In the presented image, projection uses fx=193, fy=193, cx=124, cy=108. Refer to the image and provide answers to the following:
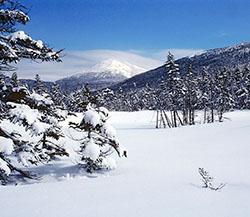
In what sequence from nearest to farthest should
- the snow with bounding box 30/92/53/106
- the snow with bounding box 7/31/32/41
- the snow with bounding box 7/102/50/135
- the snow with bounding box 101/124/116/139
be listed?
the snow with bounding box 7/102/50/135
the snow with bounding box 7/31/32/41
the snow with bounding box 30/92/53/106
the snow with bounding box 101/124/116/139

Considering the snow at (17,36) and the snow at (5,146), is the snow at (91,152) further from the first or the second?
the snow at (17,36)

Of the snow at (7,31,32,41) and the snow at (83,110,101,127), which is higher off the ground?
the snow at (7,31,32,41)

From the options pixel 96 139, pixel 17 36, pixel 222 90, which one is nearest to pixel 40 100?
pixel 17 36

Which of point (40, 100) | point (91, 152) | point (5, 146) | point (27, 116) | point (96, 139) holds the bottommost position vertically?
point (91, 152)

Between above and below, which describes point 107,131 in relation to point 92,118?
below

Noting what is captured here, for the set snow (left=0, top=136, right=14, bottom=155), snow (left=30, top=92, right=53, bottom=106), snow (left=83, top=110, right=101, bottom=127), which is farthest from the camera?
snow (left=83, top=110, right=101, bottom=127)

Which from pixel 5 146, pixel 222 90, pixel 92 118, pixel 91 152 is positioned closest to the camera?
pixel 5 146

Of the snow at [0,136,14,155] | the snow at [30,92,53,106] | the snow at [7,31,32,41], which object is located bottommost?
the snow at [0,136,14,155]

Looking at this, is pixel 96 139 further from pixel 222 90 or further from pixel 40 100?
pixel 222 90

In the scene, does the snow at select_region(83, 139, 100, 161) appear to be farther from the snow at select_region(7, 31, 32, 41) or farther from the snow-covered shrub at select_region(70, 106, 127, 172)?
the snow at select_region(7, 31, 32, 41)

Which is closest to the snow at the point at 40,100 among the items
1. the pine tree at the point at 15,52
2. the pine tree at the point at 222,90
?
the pine tree at the point at 15,52

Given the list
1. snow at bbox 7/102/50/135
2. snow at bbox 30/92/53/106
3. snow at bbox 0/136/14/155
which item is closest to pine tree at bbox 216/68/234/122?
snow at bbox 30/92/53/106

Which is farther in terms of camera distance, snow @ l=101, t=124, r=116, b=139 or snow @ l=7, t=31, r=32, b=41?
snow @ l=101, t=124, r=116, b=139

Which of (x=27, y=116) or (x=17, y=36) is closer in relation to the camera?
(x=27, y=116)
